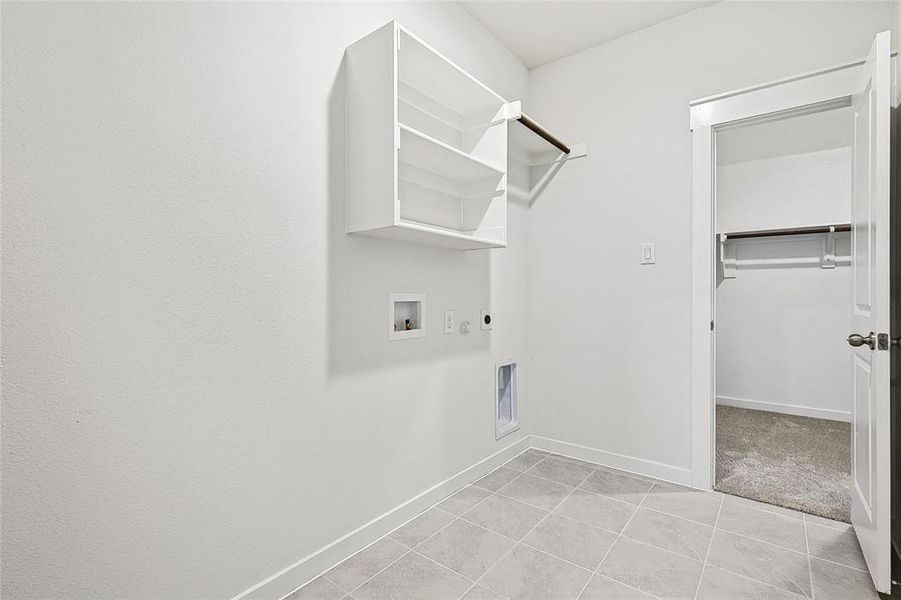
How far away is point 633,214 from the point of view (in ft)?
8.20

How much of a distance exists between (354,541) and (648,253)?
82.2 inches

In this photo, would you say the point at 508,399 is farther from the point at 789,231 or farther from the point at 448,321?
the point at 789,231

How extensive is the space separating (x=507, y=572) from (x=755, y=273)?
3.63 meters

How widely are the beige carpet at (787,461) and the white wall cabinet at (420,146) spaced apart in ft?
6.19

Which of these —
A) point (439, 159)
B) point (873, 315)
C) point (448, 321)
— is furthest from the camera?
point (448, 321)

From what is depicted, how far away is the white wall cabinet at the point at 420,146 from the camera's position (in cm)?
156

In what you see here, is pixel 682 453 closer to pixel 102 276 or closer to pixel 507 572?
pixel 507 572

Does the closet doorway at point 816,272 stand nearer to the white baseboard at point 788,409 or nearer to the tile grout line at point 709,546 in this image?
the white baseboard at point 788,409

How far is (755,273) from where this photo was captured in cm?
386

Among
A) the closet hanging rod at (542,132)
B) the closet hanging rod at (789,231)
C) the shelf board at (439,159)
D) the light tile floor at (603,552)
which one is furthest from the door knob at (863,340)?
the closet hanging rod at (789,231)

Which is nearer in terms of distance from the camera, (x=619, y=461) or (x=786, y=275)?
(x=619, y=461)

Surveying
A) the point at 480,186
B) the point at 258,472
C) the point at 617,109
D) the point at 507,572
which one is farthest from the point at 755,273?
the point at 258,472

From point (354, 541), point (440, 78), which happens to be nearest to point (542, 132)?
point (440, 78)

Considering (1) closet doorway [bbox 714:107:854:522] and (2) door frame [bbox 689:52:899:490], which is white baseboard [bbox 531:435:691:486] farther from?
(1) closet doorway [bbox 714:107:854:522]
